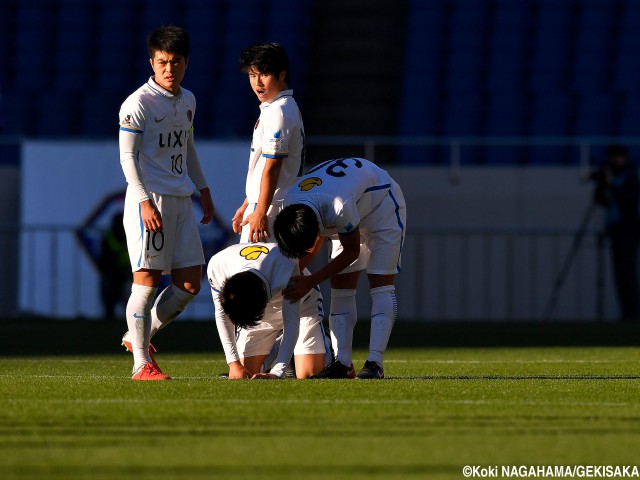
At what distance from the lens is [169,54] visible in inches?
273

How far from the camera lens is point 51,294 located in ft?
47.7

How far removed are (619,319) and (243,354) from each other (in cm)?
830

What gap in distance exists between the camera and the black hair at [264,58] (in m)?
7.34

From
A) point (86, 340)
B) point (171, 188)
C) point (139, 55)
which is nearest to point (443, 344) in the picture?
point (86, 340)

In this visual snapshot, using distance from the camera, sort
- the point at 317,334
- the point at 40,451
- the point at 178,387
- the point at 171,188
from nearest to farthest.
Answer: the point at 40,451 → the point at 178,387 → the point at 171,188 → the point at 317,334

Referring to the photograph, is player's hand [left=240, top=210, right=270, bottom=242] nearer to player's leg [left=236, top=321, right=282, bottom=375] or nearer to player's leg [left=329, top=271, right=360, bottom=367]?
player's leg [left=329, top=271, right=360, bottom=367]

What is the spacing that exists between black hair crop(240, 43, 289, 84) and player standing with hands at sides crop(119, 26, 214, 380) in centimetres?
40

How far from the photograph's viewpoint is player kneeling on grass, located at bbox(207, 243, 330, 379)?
6.72 m

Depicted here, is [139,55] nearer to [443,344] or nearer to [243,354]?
[443,344]

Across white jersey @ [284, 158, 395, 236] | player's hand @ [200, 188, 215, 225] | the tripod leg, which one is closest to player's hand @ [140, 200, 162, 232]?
player's hand @ [200, 188, 215, 225]

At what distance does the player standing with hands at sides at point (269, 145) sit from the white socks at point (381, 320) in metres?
0.65

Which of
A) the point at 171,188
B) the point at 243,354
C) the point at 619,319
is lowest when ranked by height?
the point at 619,319

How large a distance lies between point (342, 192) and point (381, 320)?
27.6 inches

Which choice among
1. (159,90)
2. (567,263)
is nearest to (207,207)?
(159,90)
